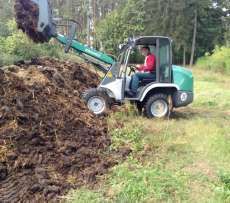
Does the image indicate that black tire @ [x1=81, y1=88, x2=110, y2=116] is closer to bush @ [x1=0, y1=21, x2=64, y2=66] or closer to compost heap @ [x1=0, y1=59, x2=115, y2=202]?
compost heap @ [x1=0, y1=59, x2=115, y2=202]

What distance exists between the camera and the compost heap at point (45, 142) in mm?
5801

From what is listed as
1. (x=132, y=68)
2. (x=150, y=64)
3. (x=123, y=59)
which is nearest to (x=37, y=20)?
(x=123, y=59)

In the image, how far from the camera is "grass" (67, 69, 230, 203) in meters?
5.64

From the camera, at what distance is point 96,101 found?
10.4m

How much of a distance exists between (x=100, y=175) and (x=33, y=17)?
4.99 meters

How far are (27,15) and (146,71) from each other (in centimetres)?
298

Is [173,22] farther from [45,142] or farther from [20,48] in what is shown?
[45,142]

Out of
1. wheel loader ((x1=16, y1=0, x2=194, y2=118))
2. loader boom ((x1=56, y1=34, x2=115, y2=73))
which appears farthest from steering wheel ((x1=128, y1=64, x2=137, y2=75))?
loader boom ((x1=56, y1=34, x2=115, y2=73))

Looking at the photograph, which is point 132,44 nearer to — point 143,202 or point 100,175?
point 100,175

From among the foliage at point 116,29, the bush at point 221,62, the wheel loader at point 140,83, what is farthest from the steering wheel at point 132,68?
the foliage at point 116,29

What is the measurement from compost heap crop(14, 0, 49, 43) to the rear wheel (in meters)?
1.73

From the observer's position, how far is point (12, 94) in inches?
339

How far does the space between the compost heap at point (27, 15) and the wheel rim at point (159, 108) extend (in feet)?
10.1

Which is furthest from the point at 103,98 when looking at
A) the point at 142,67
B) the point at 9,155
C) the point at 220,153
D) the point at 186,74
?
the point at 9,155
